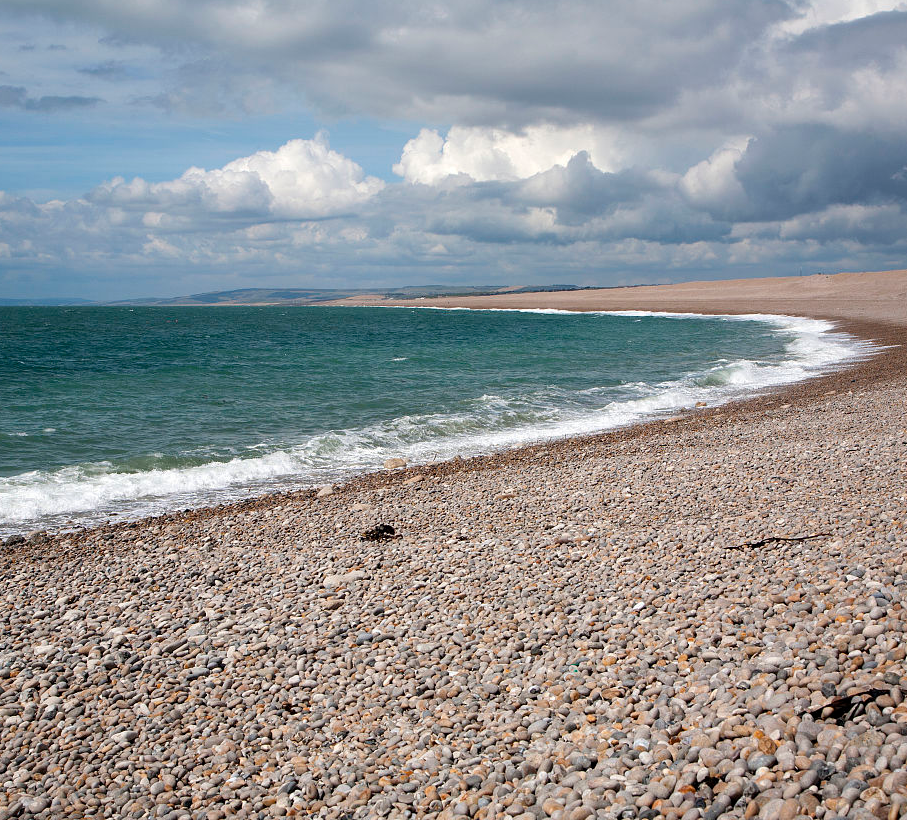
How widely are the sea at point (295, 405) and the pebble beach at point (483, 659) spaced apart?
12.3 feet

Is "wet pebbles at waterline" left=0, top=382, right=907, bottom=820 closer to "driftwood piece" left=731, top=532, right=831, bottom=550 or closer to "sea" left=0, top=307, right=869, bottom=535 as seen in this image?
"driftwood piece" left=731, top=532, right=831, bottom=550

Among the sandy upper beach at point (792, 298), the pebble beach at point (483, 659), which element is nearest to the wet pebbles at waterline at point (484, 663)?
the pebble beach at point (483, 659)

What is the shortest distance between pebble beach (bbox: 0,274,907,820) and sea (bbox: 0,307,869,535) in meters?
3.76

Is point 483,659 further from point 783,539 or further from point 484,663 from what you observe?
point 783,539

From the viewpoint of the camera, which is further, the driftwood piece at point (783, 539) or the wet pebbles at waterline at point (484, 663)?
the driftwood piece at point (783, 539)

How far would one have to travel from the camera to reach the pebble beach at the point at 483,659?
4.24 m

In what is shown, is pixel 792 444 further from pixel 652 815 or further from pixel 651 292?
pixel 651 292

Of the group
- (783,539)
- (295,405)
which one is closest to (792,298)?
(295,405)

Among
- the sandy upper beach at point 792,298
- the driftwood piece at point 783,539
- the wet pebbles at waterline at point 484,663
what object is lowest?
the wet pebbles at waterline at point 484,663

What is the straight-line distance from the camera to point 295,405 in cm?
2355

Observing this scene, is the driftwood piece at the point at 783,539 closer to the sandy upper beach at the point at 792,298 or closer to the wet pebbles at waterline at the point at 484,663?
the wet pebbles at waterline at the point at 484,663

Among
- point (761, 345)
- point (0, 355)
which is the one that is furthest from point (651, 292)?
point (0, 355)

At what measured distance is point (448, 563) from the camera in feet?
27.0

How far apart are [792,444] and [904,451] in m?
2.16
